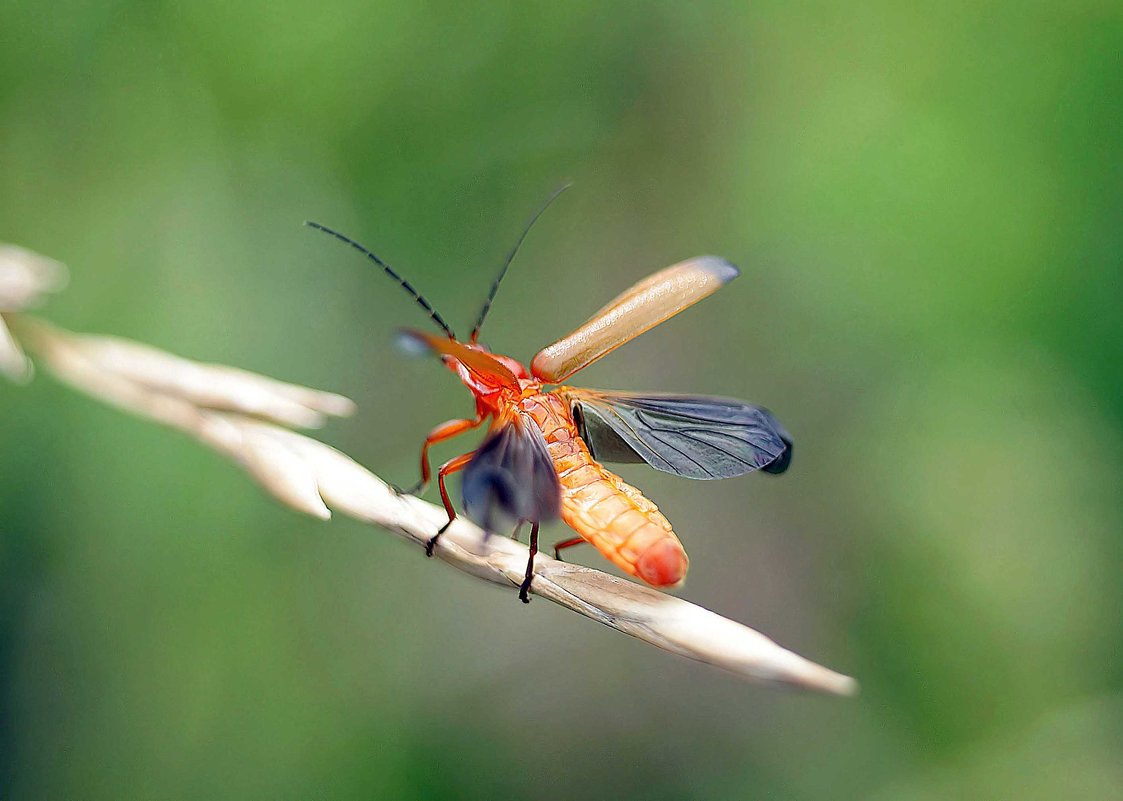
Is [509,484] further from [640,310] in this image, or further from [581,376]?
[581,376]

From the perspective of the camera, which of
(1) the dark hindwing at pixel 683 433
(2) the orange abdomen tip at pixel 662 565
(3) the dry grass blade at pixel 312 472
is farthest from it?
(1) the dark hindwing at pixel 683 433

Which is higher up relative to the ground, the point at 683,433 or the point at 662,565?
the point at 683,433

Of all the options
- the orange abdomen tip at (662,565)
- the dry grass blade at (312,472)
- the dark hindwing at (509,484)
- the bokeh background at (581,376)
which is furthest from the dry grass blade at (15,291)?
the bokeh background at (581,376)

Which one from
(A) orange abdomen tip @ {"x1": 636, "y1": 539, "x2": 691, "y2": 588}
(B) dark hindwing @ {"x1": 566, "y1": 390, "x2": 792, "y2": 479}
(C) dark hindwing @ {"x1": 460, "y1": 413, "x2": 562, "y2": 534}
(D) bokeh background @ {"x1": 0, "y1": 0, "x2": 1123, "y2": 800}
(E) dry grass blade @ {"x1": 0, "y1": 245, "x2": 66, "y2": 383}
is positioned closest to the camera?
(E) dry grass blade @ {"x1": 0, "y1": 245, "x2": 66, "y2": 383}

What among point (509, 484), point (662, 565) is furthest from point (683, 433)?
point (509, 484)

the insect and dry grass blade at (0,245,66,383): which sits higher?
the insect

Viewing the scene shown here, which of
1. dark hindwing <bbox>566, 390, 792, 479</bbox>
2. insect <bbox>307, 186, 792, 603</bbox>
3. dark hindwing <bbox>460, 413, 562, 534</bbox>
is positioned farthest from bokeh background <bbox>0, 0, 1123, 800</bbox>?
dark hindwing <bbox>460, 413, 562, 534</bbox>

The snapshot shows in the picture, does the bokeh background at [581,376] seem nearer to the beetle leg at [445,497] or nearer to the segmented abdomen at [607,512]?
the beetle leg at [445,497]

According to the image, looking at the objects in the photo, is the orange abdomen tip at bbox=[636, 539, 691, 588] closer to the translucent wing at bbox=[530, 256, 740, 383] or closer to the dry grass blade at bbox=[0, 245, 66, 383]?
the translucent wing at bbox=[530, 256, 740, 383]

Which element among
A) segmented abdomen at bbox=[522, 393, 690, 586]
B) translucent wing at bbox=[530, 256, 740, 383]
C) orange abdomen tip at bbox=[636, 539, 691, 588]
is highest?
translucent wing at bbox=[530, 256, 740, 383]
